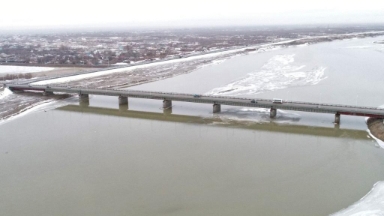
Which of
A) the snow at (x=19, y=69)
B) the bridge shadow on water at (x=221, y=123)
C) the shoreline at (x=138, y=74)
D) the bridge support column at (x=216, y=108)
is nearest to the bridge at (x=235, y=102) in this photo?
the bridge support column at (x=216, y=108)

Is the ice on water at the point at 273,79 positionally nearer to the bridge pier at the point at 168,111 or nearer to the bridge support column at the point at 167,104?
the bridge support column at the point at 167,104

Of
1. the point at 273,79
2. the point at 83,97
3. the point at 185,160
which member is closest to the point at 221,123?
the point at 185,160

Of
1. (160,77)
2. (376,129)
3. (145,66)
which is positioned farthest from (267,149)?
(145,66)

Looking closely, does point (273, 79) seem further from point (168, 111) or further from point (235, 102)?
point (168, 111)

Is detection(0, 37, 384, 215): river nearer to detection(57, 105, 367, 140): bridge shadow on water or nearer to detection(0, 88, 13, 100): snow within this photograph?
detection(57, 105, 367, 140): bridge shadow on water

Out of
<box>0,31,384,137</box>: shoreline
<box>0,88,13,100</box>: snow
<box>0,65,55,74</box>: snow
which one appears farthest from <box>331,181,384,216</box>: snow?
<box>0,65,55,74</box>: snow
